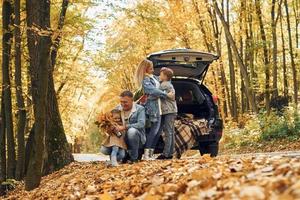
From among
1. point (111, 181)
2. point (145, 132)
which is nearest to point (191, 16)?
point (145, 132)

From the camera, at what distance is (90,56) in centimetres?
2502

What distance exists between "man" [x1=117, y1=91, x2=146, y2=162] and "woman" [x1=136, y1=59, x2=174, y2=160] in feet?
1.12

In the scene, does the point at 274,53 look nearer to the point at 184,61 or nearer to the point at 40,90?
the point at 184,61

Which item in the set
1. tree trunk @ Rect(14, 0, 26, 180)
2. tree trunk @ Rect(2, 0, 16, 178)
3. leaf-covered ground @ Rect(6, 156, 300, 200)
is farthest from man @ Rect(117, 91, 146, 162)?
tree trunk @ Rect(2, 0, 16, 178)

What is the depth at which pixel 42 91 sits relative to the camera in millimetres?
9523

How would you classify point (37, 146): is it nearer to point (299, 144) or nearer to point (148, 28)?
point (148, 28)

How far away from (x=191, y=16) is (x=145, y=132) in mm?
20333

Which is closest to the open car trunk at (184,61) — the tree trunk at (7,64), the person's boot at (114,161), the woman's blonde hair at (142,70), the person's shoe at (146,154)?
the woman's blonde hair at (142,70)

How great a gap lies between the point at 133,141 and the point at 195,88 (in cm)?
330

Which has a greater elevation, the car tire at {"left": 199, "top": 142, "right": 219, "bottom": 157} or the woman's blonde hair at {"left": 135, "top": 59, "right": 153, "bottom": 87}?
the woman's blonde hair at {"left": 135, "top": 59, "right": 153, "bottom": 87}

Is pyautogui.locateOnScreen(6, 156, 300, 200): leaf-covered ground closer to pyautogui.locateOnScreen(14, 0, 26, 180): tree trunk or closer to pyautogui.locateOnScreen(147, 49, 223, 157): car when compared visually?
pyautogui.locateOnScreen(147, 49, 223, 157): car

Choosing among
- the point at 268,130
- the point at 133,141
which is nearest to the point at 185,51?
the point at 133,141

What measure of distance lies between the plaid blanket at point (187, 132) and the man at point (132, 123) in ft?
6.14

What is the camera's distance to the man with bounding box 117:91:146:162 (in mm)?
9453
